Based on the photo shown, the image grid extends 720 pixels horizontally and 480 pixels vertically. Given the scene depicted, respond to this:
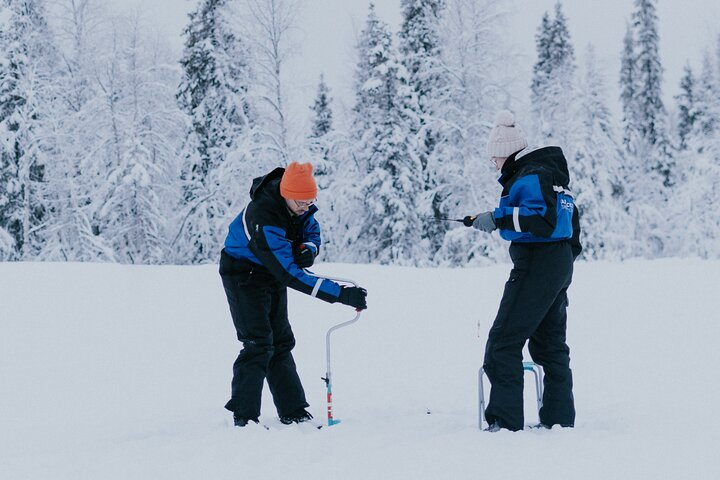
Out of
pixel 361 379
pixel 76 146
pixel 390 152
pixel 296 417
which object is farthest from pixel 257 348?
pixel 76 146

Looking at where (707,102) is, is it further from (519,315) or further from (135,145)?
(519,315)

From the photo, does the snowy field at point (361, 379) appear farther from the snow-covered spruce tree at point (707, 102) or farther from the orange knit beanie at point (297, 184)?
the snow-covered spruce tree at point (707, 102)

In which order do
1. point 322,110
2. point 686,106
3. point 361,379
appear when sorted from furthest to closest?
point 686,106 < point 322,110 < point 361,379

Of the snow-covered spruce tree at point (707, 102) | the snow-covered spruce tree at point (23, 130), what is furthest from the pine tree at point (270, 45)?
the snow-covered spruce tree at point (707, 102)

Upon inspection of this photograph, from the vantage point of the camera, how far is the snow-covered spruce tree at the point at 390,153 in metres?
22.2

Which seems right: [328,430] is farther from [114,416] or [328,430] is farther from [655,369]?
[655,369]

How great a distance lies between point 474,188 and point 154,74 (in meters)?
11.0

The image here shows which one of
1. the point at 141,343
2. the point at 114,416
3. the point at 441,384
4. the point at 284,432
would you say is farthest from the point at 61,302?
the point at 284,432

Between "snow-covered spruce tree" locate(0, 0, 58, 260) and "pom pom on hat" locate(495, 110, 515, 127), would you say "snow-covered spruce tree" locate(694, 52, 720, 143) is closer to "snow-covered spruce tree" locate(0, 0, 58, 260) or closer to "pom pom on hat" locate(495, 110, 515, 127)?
"snow-covered spruce tree" locate(0, 0, 58, 260)

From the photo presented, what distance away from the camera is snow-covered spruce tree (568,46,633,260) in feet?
82.6

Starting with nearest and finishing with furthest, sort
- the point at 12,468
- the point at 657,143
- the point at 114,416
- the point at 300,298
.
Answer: the point at 12,468
the point at 114,416
the point at 300,298
the point at 657,143

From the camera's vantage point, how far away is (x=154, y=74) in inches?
869

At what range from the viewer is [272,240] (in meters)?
4.45

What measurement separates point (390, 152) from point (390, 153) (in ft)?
0.11
